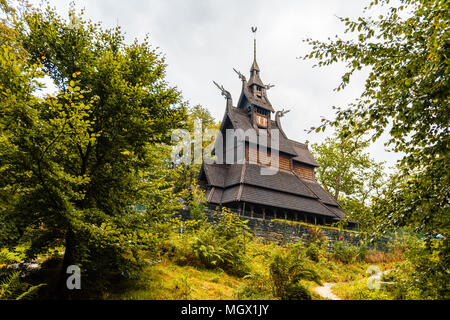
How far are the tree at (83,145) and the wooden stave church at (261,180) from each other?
13.1m

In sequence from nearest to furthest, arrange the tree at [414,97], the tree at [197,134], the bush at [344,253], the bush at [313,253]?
the tree at [414,97]
the bush at [313,253]
the bush at [344,253]
the tree at [197,134]

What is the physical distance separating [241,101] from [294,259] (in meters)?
23.8

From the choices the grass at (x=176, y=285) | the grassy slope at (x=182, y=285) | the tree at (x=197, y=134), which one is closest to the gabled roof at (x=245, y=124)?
the tree at (x=197, y=134)

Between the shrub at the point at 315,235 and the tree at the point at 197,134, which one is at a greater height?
the tree at the point at 197,134

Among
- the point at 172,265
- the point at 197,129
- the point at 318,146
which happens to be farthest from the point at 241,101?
the point at 172,265

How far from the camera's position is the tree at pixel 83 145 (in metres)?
4.08

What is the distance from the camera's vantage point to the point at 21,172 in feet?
14.3

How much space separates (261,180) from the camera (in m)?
21.5

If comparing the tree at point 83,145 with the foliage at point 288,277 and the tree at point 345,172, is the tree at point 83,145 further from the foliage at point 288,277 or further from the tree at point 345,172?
the tree at point 345,172

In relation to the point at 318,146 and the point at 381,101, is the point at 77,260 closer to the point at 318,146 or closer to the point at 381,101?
the point at 381,101

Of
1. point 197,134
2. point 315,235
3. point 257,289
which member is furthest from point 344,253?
point 197,134

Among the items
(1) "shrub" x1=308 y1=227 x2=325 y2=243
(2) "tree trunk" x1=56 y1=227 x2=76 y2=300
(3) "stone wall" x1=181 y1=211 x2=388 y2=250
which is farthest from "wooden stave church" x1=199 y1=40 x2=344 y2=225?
(2) "tree trunk" x1=56 y1=227 x2=76 y2=300

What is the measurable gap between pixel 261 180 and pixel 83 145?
17524mm

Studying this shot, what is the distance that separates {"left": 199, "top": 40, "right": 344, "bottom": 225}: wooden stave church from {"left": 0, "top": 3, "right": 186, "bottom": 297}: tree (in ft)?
43.0
